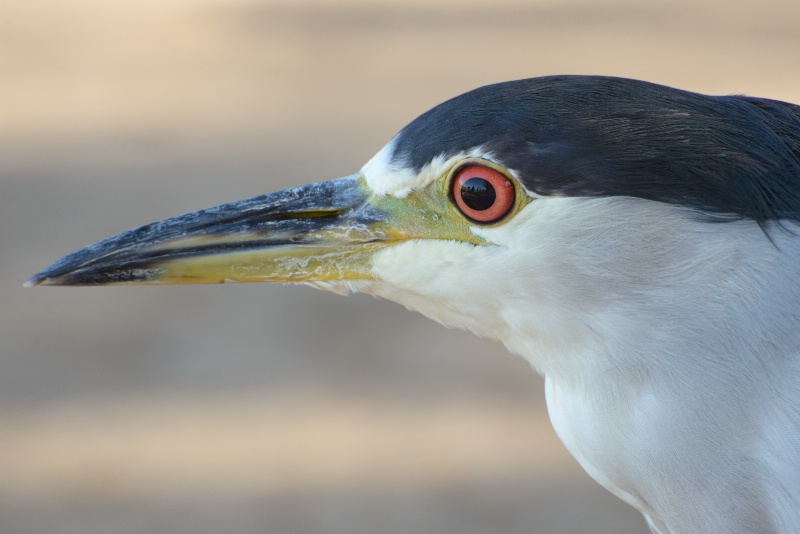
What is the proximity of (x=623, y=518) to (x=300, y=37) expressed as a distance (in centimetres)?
373

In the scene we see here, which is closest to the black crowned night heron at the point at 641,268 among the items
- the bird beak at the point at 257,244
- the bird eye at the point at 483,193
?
the bird eye at the point at 483,193

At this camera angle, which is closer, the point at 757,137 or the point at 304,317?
the point at 757,137

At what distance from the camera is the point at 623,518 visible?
3098mm

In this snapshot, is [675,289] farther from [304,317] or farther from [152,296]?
[152,296]

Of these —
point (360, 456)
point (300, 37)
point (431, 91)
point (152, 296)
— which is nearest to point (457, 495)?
point (360, 456)

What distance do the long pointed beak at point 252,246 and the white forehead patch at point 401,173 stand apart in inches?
1.4

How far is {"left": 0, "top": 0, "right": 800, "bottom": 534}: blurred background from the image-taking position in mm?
3180

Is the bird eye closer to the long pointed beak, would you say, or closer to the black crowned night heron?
the black crowned night heron

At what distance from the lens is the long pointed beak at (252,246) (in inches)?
62.4

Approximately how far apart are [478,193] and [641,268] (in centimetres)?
25

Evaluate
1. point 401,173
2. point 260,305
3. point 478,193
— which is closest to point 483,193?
point 478,193

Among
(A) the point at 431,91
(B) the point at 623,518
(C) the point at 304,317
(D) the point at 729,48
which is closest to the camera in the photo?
(B) the point at 623,518

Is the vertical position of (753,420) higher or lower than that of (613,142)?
lower

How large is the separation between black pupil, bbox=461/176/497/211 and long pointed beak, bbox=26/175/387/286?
0.66ft
